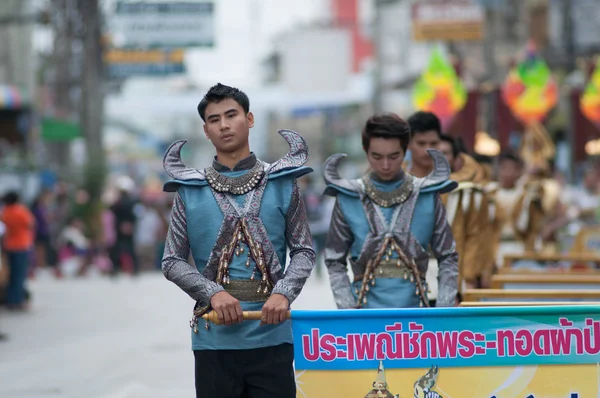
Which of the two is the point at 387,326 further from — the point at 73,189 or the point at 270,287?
the point at 73,189

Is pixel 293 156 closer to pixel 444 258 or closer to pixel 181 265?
pixel 181 265

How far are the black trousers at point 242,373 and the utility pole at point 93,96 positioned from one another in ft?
70.3

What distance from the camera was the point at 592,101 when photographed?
79.7 feet

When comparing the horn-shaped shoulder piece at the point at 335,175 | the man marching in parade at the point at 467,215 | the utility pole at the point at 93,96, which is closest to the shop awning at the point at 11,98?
the utility pole at the point at 93,96

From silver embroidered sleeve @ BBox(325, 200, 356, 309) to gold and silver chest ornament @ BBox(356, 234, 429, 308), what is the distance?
0.08m

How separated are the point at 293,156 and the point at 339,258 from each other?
3.43 feet

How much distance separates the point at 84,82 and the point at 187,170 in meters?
22.4

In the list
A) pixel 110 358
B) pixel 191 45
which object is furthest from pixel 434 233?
pixel 191 45

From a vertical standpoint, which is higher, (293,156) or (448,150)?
(293,156)

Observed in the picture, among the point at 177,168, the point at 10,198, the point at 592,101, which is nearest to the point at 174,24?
the point at 10,198

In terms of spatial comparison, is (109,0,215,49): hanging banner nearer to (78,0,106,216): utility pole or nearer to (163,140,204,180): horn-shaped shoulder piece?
(78,0,106,216): utility pole

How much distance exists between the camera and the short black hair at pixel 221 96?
4.96 meters

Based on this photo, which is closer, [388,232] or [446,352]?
[446,352]

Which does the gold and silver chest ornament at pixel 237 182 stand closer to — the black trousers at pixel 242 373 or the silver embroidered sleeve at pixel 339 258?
the black trousers at pixel 242 373
